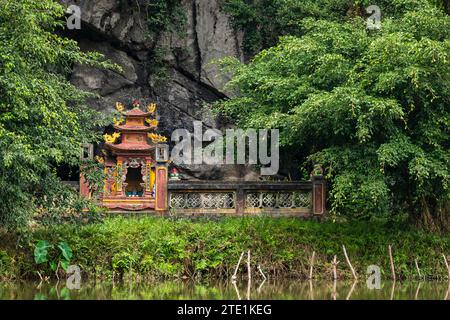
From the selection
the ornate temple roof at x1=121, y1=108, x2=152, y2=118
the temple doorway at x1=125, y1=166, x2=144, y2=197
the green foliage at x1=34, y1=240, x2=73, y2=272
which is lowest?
the green foliage at x1=34, y1=240, x2=73, y2=272

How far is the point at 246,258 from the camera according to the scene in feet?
60.3

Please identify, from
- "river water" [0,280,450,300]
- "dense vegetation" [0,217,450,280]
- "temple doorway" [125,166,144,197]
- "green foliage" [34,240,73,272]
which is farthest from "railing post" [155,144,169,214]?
"green foliage" [34,240,73,272]

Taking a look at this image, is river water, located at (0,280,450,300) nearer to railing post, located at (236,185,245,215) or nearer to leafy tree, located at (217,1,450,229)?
leafy tree, located at (217,1,450,229)

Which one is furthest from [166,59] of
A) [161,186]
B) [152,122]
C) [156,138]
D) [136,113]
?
[161,186]

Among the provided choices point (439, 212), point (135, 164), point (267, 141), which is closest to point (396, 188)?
point (439, 212)

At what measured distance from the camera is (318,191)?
2059 cm

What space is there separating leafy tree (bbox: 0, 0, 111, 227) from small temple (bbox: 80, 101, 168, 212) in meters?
3.76

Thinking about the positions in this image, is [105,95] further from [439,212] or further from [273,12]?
[439,212]

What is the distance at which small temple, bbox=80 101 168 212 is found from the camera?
21.1 metres

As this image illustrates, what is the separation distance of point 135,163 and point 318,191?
17.6 ft

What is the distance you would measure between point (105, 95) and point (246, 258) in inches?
415

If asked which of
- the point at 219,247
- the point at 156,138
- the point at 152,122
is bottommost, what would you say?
the point at 219,247

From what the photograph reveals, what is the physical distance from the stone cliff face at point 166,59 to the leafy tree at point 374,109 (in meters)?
7.12

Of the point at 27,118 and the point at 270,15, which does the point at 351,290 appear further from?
the point at 270,15
